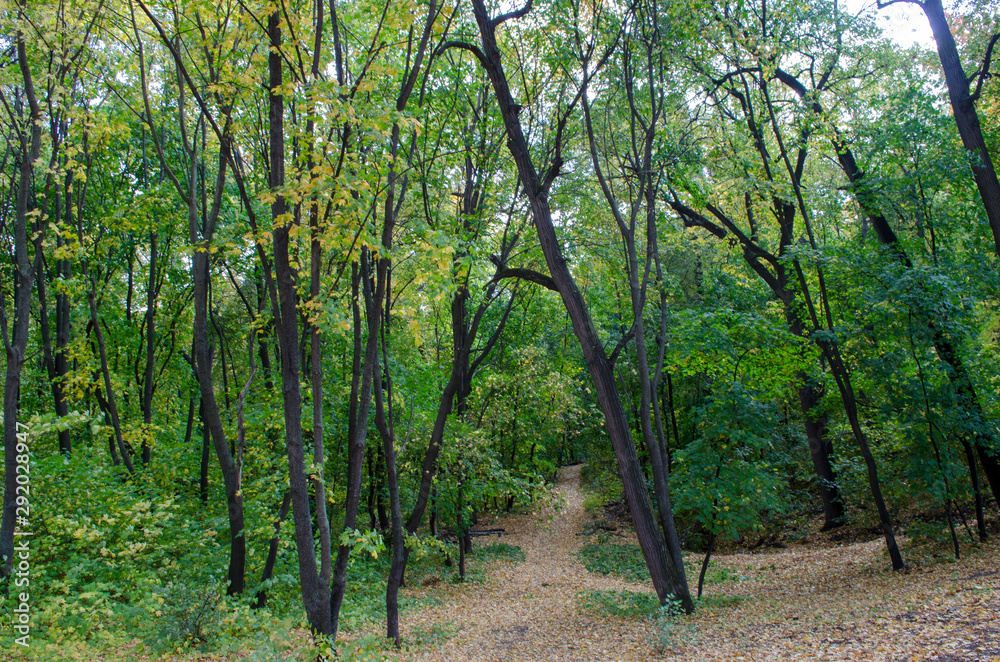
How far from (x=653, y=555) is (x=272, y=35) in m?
7.37

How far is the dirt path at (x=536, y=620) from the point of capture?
696cm

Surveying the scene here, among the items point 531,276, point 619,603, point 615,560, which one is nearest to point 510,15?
point 531,276

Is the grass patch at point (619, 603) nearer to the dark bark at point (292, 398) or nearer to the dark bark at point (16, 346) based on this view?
the dark bark at point (292, 398)

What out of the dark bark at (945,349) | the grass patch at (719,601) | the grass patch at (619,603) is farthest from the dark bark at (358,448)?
the dark bark at (945,349)

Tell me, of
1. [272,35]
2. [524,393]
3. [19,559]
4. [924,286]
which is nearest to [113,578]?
[19,559]

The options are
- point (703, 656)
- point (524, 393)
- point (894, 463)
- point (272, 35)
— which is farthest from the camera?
point (524, 393)

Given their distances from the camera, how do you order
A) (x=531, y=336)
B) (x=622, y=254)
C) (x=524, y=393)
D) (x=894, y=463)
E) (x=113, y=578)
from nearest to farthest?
(x=113, y=578) < (x=894, y=463) < (x=622, y=254) < (x=524, y=393) < (x=531, y=336)

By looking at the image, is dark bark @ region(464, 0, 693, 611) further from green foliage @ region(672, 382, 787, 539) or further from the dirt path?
green foliage @ region(672, 382, 787, 539)

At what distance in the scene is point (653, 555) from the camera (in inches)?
286

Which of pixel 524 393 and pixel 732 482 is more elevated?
pixel 524 393

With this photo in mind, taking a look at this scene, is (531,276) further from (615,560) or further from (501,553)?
(501,553)

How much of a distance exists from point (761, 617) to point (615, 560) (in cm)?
800

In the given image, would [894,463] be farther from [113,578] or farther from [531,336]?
[113,578]

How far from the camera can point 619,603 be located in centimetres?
936
